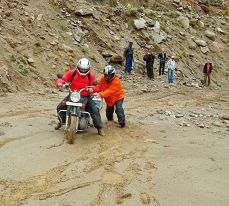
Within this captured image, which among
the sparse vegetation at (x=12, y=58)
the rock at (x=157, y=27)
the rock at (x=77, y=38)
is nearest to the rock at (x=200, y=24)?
the rock at (x=157, y=27)

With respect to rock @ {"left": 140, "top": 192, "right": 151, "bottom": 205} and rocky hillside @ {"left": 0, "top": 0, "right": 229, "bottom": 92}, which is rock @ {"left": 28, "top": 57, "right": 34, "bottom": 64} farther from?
rock @ {"left": 140, "top": 192, "right": 151, "bottom": 205}

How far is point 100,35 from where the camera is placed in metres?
21.3

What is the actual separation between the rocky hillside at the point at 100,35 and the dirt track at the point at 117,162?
422 cm

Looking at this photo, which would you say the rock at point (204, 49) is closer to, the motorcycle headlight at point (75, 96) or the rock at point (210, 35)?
the rock at point (210, 35)

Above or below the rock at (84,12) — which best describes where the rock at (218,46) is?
below

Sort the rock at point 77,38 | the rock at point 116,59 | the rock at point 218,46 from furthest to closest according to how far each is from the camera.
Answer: the rock at point 218,46 → the rock at point 116,59 → the rock at point 77,38

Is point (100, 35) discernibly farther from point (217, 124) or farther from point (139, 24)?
Answer: point (217, 124)

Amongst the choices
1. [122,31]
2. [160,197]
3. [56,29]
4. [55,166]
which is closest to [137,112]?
[55,166]

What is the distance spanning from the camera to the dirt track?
6132 millimetres

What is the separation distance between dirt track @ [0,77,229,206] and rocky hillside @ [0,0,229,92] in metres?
4.22

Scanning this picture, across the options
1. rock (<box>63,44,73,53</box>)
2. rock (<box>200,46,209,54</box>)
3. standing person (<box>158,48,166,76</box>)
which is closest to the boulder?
rock (<box>200,46,209,54</box>)

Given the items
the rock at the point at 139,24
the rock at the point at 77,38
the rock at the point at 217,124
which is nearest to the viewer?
the rock at the point at 217,124

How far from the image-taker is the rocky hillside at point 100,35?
1623 cm

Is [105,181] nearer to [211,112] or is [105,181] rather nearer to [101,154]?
[101,154]
